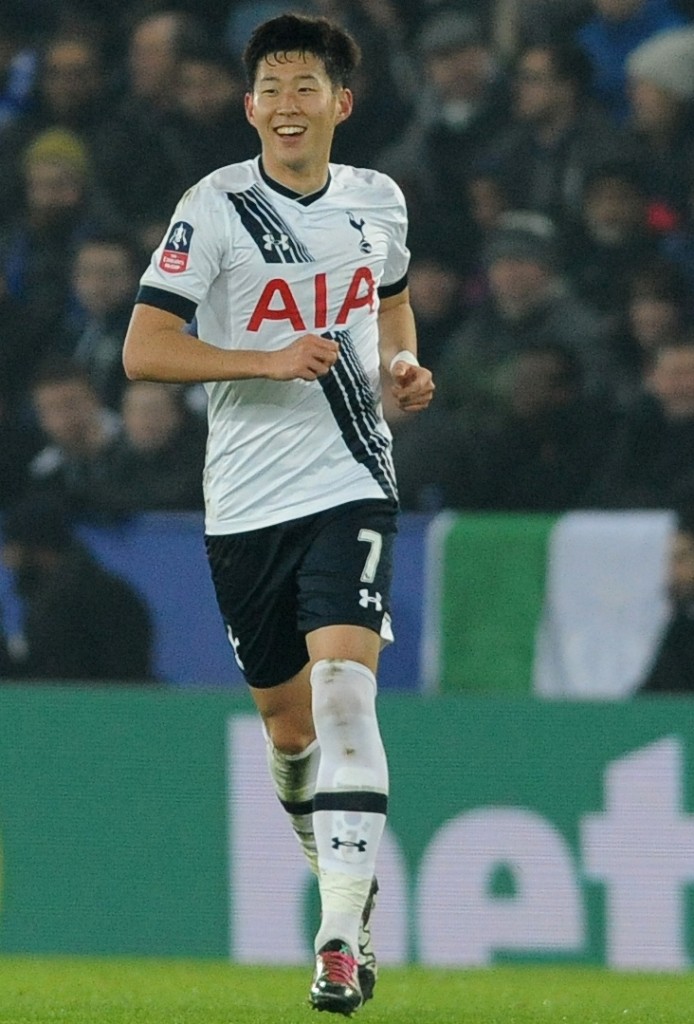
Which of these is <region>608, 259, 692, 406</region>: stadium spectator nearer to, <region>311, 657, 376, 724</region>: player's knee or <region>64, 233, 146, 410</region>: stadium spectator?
<region>64, 233, 146, 410</region>: stadium spectator

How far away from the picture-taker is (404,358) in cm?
495

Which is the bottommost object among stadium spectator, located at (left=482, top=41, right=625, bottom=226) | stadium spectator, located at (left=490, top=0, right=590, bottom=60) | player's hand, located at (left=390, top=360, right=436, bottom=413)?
player's hand, located at (left=390, top=360, right=436, bottom=413)

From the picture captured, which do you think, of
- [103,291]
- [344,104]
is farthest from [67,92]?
[344,104]

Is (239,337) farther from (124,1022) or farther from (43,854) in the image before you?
(43,854)

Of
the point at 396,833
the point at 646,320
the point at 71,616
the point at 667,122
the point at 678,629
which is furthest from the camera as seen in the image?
the point at 667,122

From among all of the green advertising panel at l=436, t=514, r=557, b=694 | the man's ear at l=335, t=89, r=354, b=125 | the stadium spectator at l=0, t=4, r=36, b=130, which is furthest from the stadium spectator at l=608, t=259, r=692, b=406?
the man's ear at l=335, t=89, r=354, b=125

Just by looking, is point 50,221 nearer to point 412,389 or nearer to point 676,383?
point 676,383

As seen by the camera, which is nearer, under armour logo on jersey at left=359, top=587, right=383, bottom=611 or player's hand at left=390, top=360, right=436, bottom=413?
under armour logo on jersey at left=359, top=587, right=383, bottom=611

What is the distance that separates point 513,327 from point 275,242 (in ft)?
11.9

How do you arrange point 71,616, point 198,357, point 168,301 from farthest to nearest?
point 71,616
point 168,301
point 198,357

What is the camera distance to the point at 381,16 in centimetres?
910

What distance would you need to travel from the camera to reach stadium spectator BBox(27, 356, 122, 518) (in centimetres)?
819

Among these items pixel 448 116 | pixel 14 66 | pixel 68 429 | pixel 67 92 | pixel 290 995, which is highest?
pixel 14 66

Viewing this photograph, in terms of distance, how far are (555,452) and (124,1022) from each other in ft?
13.1
